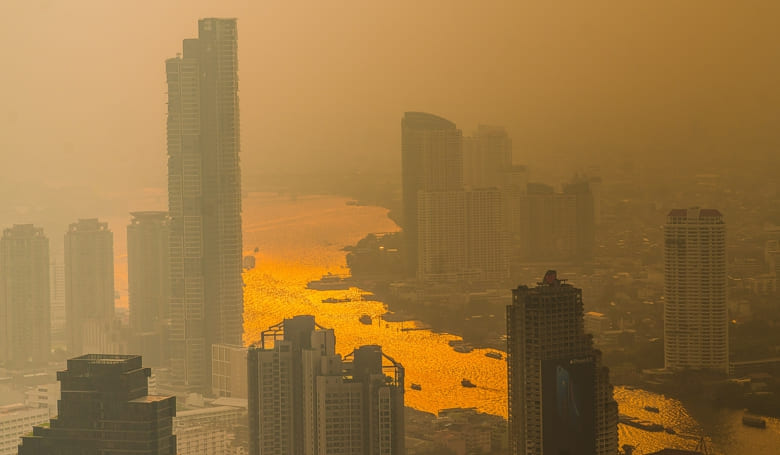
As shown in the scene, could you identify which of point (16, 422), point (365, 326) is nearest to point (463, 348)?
point (365, 326)

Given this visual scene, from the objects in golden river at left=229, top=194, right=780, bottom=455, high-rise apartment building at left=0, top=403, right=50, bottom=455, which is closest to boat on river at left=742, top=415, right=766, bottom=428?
golden river at left=229, top=194, right=780, bottom=455

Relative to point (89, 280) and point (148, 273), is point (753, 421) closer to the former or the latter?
point (148, 273)

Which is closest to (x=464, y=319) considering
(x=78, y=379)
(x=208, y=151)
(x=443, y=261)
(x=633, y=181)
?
(x=443, y=261)

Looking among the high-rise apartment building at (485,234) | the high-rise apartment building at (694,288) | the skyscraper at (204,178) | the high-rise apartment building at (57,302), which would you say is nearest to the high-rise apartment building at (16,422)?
the high-rise apartment building at (57,302)

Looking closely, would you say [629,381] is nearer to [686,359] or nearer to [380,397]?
[686,359]

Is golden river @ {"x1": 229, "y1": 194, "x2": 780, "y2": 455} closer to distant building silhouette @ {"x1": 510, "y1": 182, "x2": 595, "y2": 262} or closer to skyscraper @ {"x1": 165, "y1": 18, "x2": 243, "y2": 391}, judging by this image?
skyscraper @ {"x1": 165, "y1": 18, "x2": 243, "y2": 391}

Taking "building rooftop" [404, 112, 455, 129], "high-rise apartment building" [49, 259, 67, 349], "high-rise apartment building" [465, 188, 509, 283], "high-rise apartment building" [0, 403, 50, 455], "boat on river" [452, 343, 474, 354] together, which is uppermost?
"building rooftop" [404, 112, 455, 129]

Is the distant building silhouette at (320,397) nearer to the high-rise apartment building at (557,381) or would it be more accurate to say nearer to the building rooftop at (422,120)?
the high-rise apartment building at (557,381)
